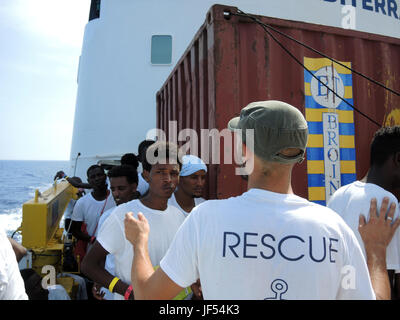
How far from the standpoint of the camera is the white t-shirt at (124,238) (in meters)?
1.94

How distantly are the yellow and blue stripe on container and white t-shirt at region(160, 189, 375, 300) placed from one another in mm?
1515

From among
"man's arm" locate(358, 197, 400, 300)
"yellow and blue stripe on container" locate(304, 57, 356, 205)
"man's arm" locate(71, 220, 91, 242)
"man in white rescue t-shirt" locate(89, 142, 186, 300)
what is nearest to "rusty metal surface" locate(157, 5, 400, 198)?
"yellow and blue stripe on container" locate(304, 57, 356, 205)

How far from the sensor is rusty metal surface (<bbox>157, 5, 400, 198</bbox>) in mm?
2422

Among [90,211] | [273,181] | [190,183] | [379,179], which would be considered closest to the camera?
[273,181]

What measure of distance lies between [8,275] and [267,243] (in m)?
0.99

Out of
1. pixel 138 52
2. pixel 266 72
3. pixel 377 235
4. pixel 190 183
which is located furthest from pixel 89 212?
pixel 138 52

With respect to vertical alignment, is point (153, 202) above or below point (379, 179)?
below

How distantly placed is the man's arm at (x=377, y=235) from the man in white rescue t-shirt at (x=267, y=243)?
0.33 metres

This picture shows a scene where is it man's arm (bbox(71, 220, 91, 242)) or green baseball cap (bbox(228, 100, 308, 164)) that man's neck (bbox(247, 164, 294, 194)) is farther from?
man's arm (bbox(71, 220, 91, 242))

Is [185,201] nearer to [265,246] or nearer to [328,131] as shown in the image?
[328,131]

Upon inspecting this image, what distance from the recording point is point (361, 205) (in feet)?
5.45

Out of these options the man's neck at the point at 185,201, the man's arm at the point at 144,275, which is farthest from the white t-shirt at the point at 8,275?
the man's neck at the point at 185,201

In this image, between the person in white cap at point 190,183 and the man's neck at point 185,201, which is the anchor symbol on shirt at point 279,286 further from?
the man's neck at point 185,201
